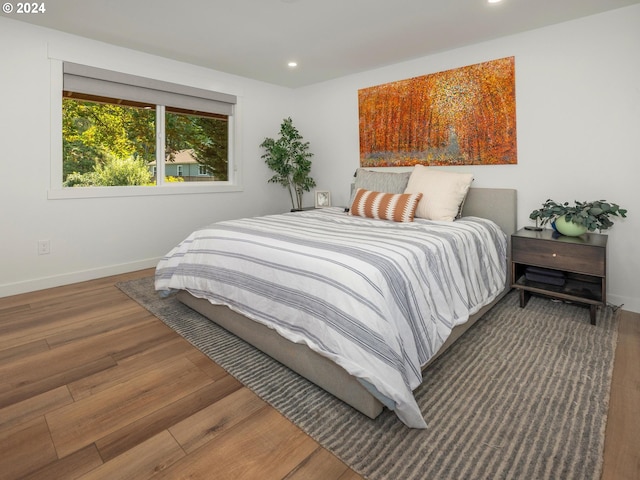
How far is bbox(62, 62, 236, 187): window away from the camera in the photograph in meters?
3.41

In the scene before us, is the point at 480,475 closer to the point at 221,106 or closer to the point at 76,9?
the point at 76,9

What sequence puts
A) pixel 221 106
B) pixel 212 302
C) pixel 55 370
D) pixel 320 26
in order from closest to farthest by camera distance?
pixel 55 370 → pixel 212 302 → pixel 320 26 → pixel 221 106

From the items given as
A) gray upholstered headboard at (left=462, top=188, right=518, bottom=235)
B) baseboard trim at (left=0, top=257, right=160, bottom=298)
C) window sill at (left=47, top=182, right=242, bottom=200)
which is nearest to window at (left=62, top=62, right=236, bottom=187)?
window sill at (left=47, top=182, right=242, bottom=200)

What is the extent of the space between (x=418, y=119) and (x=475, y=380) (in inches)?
109

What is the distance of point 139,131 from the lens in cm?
385

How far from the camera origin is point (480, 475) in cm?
122

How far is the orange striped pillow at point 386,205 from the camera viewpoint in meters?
2.97

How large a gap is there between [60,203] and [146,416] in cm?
264

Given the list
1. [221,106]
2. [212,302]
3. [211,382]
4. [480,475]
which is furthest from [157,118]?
[480,475]

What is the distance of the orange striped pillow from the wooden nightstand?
813mm

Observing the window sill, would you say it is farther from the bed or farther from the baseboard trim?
the bed

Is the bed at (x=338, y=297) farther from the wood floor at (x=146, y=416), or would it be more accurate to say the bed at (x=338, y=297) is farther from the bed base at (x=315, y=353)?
the wood floor at (x=146, y=416)

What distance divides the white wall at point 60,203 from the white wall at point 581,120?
3.12 m

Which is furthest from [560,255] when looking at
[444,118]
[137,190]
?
[137,190]
